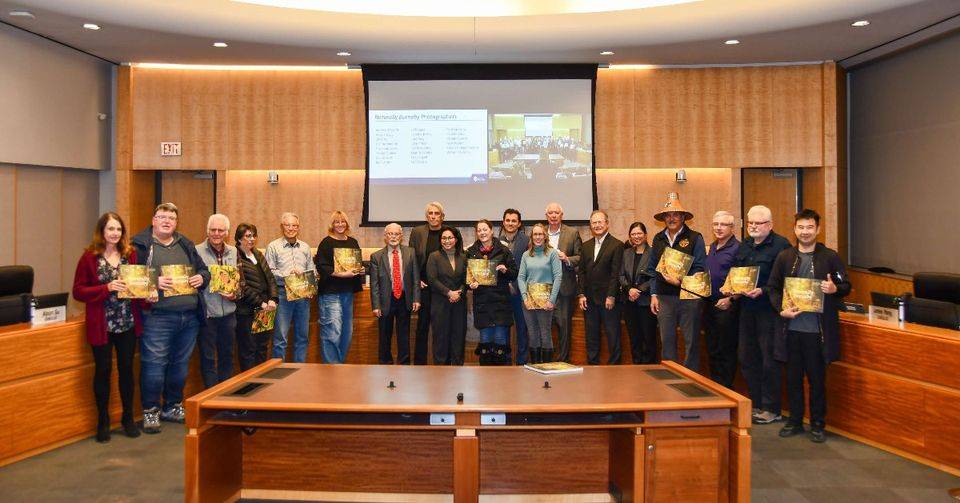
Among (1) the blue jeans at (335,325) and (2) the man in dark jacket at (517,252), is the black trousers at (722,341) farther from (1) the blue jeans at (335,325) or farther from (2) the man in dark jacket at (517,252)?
(1) the blue jeans at (335,325)

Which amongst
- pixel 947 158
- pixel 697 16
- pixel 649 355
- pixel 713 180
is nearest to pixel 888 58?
pixel 947 158

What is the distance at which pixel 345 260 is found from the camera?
606cm

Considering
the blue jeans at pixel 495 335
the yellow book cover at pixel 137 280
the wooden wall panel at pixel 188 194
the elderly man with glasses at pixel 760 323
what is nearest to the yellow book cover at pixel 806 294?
the elderly man with glasses at pixel 760 323

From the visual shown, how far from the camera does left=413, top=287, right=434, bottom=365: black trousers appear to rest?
643cm

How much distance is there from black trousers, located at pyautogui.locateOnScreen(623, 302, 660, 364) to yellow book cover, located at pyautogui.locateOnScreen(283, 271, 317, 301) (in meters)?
2.81

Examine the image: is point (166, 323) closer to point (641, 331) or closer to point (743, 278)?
point (641, 331)

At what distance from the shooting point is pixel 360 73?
848cm

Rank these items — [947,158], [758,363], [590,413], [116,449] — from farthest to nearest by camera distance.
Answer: [947,158] < [758,363] < [116,449] < [590,413]

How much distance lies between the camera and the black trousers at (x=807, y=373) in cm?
500

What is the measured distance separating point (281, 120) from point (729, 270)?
18.7ft

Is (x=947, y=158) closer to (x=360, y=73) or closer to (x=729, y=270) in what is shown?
(x=729, y=270)

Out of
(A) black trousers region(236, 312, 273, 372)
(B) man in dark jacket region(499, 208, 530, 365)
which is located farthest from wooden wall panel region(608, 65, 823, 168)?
(A) black trousers region(236, 312, 273, 372)

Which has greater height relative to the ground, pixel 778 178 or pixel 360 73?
pixel 360 73

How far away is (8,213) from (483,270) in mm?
5293
